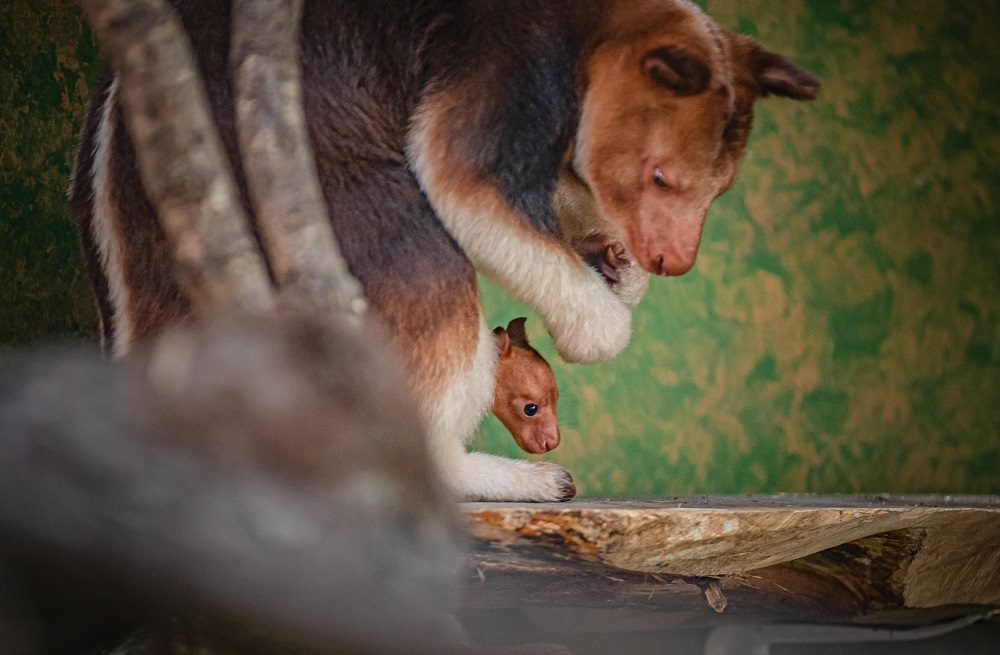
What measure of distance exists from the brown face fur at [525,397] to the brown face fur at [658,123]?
233 millimetres

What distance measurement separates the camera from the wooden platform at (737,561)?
3.16 feet

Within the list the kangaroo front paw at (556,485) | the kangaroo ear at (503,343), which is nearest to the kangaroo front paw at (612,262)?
the kangaroo ear at (503,343)

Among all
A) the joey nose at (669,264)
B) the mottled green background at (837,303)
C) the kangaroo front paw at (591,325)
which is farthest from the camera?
the mottled green background at (837,303)

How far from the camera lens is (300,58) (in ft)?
3.59

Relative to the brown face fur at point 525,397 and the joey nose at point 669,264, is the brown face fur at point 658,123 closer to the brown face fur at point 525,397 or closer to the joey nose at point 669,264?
the joey nose at point 669,264

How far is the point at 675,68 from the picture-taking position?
4.10 feet

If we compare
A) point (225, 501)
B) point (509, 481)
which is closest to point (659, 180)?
point (509, 481)

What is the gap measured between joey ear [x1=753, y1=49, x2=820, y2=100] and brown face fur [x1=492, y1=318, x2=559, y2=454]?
0.59 metres

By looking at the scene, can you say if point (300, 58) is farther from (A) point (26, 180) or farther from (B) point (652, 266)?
(B) point (652, 266)

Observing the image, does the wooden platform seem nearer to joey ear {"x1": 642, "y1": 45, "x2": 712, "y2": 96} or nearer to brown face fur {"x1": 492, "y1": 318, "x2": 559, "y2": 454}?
brown face fur {"x1": 492, "y1": 318, "x2": 559, "y2": 454}

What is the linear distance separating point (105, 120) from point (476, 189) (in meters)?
0.49

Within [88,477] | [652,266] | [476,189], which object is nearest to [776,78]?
[652,266]

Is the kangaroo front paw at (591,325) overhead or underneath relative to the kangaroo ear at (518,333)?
overhead

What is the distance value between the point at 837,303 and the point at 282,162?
1149 millimetres
